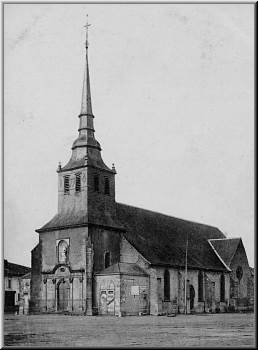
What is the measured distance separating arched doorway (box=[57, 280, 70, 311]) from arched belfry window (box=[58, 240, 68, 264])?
5.42ft

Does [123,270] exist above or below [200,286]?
above

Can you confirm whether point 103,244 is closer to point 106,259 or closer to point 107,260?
point 106,259

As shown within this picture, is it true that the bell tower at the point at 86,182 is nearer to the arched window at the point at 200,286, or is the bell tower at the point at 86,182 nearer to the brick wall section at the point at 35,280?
the brick wall section at the point at 35,280

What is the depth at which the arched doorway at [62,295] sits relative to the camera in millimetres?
46344

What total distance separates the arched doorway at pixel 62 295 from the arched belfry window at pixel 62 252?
1.65 metres

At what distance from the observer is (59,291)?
4691 centimetres

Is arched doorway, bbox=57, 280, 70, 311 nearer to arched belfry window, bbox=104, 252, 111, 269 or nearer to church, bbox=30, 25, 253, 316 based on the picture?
church, bbox=30, 25, 253, 316

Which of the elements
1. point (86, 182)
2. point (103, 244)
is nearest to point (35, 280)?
point (103, 244)

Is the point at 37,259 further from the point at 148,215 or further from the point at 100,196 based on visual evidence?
the point at 148,215

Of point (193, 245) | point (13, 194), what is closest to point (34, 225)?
point (13, 194)

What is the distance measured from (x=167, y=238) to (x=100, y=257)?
10.7 m

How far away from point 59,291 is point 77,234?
4.70m

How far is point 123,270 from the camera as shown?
4544 cm

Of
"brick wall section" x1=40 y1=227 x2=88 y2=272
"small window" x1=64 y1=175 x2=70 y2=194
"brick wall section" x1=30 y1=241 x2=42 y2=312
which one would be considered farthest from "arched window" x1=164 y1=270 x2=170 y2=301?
"small window" x1=64 y1=175 x2=70 y2=194
